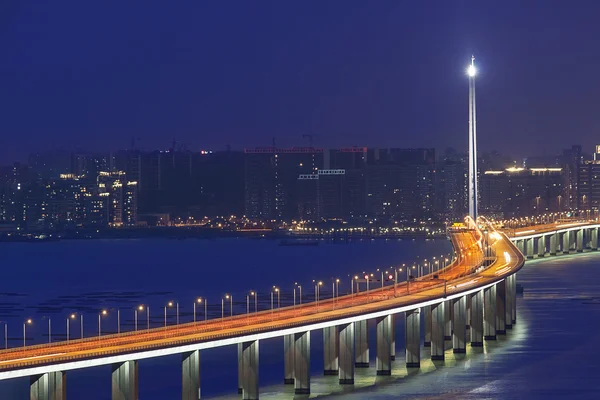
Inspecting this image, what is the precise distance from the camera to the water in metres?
52.7

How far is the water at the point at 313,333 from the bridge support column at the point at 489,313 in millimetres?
637

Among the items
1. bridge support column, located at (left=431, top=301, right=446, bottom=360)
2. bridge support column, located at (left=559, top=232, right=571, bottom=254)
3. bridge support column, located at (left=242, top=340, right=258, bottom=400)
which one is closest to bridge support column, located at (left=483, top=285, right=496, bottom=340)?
bridge support column, located at (left=431, top=301, right=446, bottom=360)

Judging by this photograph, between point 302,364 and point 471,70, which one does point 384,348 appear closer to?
point 302,364

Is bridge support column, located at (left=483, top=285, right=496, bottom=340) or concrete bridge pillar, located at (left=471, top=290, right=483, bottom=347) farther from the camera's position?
bridge support column, located at (left=483, top=285, right=496, bottom=340)

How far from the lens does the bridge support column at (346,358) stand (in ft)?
169

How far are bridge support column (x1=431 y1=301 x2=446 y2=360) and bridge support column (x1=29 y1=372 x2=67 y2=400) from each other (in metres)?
22.4

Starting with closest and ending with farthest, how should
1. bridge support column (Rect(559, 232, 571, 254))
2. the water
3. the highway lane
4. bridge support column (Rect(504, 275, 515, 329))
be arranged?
the highway lane
the water
bridge support column (Rect(504, 275, 515, 329))
bridge support column (Rect(559, 232, 571, 254))

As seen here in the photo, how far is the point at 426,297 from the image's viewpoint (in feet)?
189

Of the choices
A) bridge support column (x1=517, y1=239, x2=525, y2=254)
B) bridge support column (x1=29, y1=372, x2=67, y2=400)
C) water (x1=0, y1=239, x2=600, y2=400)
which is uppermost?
bridge support column (x1=517, y1=239, x2=525, y2=254)

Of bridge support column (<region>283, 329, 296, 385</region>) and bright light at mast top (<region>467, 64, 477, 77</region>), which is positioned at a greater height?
bright light at mast top (<region>467, 64, 477, 77</region>)

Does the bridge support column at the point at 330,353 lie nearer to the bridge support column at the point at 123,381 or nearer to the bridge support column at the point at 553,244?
the bridge support column at the point at 123,381

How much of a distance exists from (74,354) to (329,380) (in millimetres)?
14458

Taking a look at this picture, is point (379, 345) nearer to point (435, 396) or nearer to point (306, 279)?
point (435, 396)

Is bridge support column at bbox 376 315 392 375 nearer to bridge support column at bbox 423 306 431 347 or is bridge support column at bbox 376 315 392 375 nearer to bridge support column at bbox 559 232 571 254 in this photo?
bridge support column at bbox 423 306 431 347
